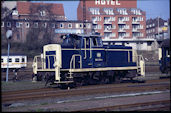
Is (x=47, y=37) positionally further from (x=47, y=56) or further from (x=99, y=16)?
(x=47, y=56)

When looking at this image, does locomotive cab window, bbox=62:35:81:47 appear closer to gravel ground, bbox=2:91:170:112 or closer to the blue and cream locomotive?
the blue and cream locomotive

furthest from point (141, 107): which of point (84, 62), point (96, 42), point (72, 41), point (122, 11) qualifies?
point (122, 11)

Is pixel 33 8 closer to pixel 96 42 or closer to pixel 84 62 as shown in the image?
pixel 96 42

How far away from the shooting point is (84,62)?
1523 cm

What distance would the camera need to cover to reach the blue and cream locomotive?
14391 millimetres

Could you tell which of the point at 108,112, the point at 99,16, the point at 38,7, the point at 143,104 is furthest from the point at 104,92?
A: the point at 38,7

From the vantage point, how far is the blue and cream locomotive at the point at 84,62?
14391mm

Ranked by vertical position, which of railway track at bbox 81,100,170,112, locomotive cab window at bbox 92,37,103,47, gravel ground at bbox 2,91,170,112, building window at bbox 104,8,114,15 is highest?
building window at bbox 104,8,114,15

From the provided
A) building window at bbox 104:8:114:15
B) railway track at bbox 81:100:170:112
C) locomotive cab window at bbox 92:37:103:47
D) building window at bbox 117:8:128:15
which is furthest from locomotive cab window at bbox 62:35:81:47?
building window at bbox 117:8:128:15

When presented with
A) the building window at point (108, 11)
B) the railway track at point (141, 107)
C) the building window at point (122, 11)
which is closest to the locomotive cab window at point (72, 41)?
the railway track at point (141, 107)

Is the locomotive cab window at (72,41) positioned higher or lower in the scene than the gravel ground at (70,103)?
higher

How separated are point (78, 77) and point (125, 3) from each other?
19.6m

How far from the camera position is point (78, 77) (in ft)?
Result: 49.9

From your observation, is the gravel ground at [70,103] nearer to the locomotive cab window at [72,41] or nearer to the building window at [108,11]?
the locomotive cab window at [72,41]
